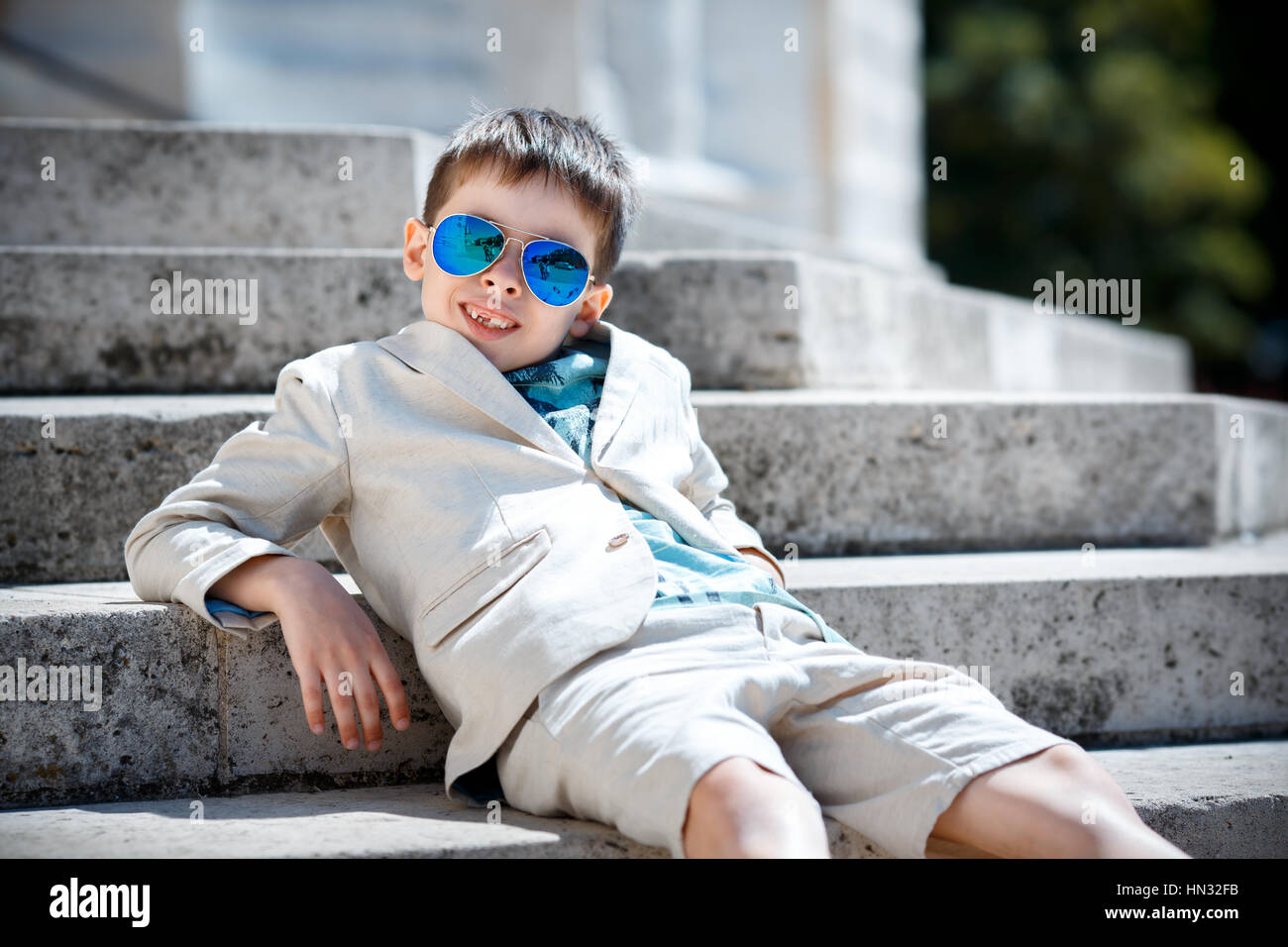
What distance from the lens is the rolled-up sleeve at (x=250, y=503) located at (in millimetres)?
1799

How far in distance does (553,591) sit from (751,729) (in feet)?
1.16

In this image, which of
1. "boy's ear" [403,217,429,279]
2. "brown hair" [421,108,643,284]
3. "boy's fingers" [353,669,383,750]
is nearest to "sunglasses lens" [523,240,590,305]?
"brown hair" [421,108,643,284]

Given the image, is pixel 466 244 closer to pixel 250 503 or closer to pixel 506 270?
pixel 506 270

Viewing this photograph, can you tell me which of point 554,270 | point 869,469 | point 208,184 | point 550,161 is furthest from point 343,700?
point 208,184

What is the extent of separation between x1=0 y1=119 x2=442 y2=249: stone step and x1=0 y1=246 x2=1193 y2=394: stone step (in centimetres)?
34

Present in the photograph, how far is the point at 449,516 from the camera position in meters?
1.86

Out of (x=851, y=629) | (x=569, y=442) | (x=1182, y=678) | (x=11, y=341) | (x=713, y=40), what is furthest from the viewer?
(x=713, y=40)

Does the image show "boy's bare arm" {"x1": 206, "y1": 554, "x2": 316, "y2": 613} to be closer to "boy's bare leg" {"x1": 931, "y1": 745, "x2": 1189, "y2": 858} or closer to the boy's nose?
the boy's nose

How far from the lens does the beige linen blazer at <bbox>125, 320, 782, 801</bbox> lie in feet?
5.78

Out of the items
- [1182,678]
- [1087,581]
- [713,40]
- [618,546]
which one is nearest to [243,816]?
[618,546]
